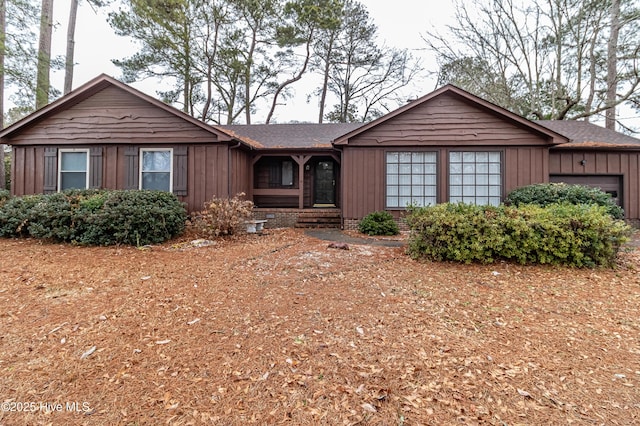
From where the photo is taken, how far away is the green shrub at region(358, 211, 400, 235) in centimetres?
807

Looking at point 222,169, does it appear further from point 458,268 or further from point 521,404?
point 521,404

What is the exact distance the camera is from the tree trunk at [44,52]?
37.9 feet

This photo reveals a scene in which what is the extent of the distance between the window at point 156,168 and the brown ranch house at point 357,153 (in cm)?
3

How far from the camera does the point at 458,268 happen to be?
4500 millimetres

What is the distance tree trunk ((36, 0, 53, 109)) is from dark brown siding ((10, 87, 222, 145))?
438 centimetres

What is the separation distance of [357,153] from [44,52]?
13.4m

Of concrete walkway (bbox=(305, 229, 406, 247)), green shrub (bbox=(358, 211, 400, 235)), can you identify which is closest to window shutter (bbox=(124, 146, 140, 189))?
concrete walkway (bbox=(305, 229, 406, 247))

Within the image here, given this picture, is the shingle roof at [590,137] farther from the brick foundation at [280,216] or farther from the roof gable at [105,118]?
the roof gable at [105,118]

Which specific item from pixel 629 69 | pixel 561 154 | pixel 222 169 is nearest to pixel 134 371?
pixel 222 169

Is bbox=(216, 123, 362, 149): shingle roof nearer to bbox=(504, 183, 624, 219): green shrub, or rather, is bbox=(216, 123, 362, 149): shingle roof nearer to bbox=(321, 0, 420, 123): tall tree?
bbox=(504, 183, 624, 219): green shrub

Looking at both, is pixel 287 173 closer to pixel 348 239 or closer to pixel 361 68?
pixel 348 239

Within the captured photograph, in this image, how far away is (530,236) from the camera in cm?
450

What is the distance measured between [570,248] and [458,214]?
1656 mm

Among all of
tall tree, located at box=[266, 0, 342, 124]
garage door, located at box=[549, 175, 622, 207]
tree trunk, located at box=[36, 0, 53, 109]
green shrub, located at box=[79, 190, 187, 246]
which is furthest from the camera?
tall tree, located at box=[266, 0, 342, 124]
